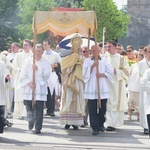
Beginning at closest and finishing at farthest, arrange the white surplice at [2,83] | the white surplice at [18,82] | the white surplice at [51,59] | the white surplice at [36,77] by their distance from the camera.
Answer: the white surplice at [2,83]
the white surplice at [36,77]
the white surplice at [18,82]
the white surplice at [51,59]

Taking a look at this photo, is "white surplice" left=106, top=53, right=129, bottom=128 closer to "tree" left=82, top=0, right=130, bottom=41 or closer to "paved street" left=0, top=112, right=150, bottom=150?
"paved street" left=0, top=112, right=150, bottom=150

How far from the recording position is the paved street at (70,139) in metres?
9.76

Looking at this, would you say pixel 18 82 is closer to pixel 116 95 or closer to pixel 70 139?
pixel 116 95

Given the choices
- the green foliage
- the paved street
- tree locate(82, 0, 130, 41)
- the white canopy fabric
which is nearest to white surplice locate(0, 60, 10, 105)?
the paved street

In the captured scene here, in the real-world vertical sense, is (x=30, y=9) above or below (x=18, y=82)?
above

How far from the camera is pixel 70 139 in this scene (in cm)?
1056

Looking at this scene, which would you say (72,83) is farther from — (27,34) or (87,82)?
(27,34)

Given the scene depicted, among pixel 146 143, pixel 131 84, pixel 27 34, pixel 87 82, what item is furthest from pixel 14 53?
pixel 27 34

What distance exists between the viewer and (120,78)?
39.7ft

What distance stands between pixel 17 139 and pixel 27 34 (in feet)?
75.9

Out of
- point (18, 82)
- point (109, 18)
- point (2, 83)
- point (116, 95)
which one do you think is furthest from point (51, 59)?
point (109, 18)

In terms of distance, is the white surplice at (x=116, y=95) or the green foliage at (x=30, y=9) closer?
the white surplice at (x=116, y=95)

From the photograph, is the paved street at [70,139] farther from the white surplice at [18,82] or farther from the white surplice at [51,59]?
the white surplice at [51,59]

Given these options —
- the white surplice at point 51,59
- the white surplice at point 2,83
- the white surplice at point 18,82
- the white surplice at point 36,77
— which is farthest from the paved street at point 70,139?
the white surplice at point 51,59
